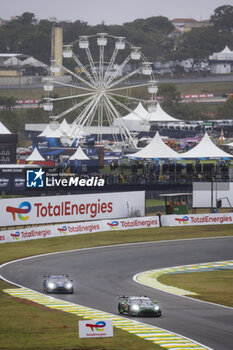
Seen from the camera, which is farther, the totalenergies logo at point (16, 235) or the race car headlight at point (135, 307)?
the totalenergies logo at point (16, 235)

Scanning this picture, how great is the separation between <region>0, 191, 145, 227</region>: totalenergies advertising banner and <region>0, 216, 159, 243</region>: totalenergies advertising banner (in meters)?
2.39

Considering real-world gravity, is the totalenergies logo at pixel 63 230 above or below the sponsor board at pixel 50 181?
below

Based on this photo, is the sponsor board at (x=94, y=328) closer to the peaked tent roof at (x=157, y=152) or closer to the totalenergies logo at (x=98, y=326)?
the totalenergies logo at (x=98, y=326)

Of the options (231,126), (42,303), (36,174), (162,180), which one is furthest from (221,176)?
(231,126)

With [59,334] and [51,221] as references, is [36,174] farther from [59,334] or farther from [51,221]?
[59,334]

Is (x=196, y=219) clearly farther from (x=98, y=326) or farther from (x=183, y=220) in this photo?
(x=98, y=326)

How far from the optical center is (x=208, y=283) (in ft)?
151

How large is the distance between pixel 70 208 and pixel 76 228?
10.6ft

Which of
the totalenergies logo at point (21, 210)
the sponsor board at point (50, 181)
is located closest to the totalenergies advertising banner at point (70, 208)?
the totalenergies logo at point (21, 210)

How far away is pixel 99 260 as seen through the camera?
5366 cm

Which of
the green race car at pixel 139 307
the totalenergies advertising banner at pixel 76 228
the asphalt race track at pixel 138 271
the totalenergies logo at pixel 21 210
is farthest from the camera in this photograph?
the totalenergies logo at pixel 21 210

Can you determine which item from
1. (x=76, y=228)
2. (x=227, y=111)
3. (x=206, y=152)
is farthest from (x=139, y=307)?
(x=227, y=111)

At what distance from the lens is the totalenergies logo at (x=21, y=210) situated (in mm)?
62938

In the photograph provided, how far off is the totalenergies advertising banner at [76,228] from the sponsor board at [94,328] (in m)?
33.7
